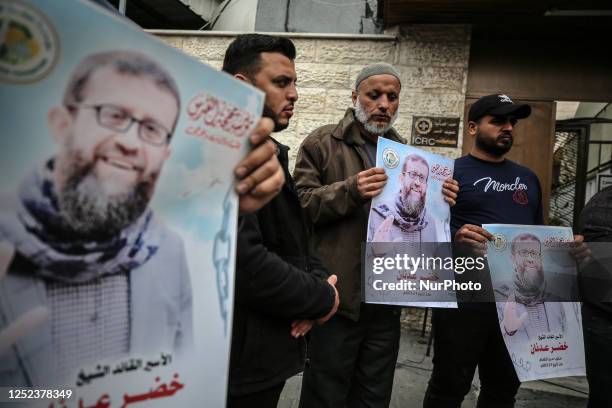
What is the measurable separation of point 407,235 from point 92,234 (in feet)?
4.35

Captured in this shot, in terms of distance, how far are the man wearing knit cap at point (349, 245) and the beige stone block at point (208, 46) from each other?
304 cm

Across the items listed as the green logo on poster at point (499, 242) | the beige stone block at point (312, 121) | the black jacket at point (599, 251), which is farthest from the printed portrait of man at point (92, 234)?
the beige stone block at point (312, 121)

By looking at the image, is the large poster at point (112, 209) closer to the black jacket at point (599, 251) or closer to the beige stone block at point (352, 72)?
the black jacket at point (599, 251)

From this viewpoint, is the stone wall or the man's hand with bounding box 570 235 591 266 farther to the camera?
the stone wall

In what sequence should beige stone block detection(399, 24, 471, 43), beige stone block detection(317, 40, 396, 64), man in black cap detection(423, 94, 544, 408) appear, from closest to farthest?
man in black cap detection(423, 94, 544, 408)
beige stone block detection(399, 24, 471, 43)
beige stone block detection(317, 40, 396, 64)

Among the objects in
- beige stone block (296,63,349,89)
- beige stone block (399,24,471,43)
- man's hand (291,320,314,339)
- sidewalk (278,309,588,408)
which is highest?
beige stone block (399,24,471,43)

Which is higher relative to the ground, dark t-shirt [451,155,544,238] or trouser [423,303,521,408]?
dark t-shirt [451,155,544,238]

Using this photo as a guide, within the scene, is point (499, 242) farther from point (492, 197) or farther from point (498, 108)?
point (498, 108)

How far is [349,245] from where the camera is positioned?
1.79 metres

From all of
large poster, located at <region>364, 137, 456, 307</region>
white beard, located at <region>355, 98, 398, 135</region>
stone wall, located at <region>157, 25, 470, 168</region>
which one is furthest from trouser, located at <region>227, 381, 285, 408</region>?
stone wall, located at <region>157, 25, 470, 168</region>

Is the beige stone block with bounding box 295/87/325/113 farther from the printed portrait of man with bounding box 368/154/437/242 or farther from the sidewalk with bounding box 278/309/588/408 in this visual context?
the printed portrait of man with bounding box 368/154/437/242

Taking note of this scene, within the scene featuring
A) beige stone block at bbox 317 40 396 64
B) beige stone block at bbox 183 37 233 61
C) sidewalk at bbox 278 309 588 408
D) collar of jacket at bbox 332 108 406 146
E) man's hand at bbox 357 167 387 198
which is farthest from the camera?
beige stone block at bbox 183 37 233 61

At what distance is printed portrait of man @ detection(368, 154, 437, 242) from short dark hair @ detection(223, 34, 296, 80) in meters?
0.69

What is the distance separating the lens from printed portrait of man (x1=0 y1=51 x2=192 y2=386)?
542 mm
